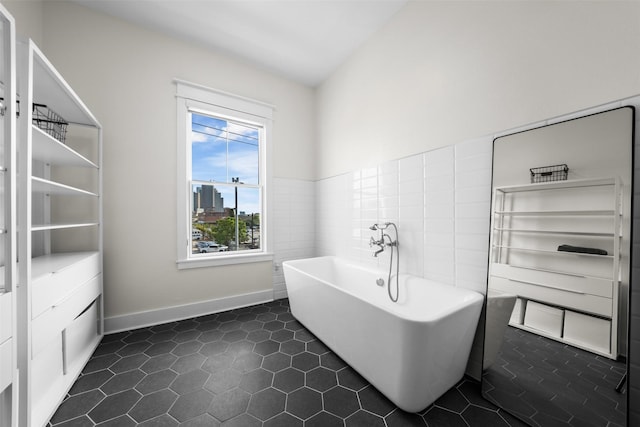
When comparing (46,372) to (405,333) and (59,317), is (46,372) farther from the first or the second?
(405,333)

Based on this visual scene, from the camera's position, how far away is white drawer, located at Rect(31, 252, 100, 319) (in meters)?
1.19

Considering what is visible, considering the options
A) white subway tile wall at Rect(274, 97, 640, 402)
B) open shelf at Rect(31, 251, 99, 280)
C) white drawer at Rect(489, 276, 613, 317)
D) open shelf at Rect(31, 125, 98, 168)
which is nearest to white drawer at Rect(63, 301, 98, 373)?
open shelf at Rect(31, 251, 99, 280)

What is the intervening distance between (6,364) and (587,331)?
8.27 ft

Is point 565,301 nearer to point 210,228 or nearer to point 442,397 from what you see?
point 442,397

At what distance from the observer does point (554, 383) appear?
3.93ft

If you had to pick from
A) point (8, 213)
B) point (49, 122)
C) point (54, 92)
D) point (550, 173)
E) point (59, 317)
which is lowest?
point (59, 317)

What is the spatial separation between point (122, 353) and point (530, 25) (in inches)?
143

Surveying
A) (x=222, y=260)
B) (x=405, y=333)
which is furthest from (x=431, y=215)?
(x=222, y=260)

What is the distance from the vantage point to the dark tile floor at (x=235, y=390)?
129 centimetres

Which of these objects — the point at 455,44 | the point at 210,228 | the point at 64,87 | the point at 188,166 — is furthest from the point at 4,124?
the point at 455,44

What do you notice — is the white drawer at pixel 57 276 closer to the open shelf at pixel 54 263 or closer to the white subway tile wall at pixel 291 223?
the open shelf at pixel 54 263

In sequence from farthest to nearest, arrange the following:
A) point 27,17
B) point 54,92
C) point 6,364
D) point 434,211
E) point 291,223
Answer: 1. point 291,223
2. point 434,211
3. point 27,17
4. point 54,92
5. point 6,364

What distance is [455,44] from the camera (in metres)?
1.79

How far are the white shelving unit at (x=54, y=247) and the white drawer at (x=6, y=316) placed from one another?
84 mm
